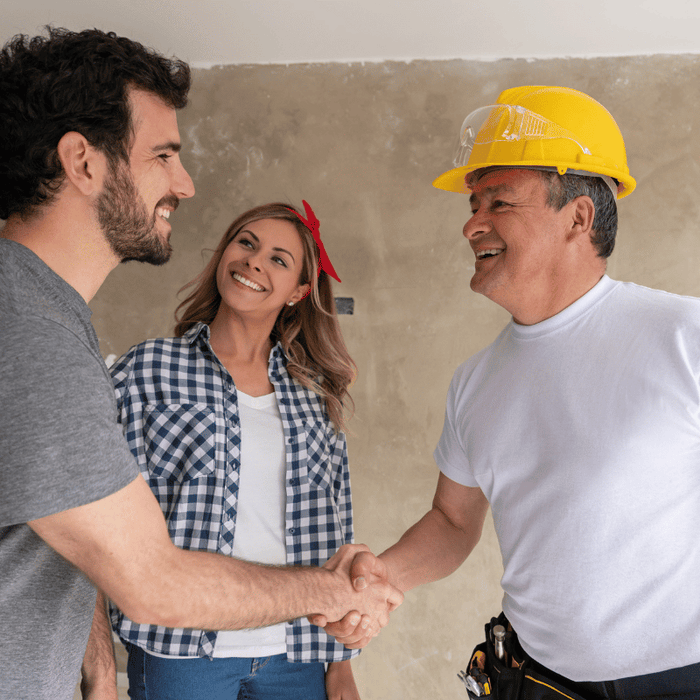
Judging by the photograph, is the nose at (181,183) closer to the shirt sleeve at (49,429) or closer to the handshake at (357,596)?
the shirt sleeve at (49,429)

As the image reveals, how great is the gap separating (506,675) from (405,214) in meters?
1.96

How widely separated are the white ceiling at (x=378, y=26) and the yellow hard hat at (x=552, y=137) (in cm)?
101

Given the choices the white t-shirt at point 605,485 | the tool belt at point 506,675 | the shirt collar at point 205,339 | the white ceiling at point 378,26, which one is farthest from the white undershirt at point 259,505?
the white ceiling at point 378,26

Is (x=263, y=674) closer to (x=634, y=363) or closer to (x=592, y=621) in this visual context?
(x=592, y=621)

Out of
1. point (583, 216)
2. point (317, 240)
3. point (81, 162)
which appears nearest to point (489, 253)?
point (583, 216)

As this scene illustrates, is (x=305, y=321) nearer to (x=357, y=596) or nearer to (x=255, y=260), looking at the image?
(x=255, y=260)

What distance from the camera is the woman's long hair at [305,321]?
6.97 feet

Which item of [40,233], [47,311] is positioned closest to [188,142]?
[40,233]

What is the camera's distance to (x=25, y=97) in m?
1.19

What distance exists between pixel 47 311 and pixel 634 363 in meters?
1.22

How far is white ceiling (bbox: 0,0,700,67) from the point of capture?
232cm

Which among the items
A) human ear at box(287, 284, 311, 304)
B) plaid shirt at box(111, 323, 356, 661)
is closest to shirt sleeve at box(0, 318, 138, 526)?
plaid shirt at box(111, 323, 356, 661)

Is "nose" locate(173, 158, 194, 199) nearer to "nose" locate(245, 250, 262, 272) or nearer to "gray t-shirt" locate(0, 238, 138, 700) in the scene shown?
"gray t-shirt" locate(0, 238, 138, 700)

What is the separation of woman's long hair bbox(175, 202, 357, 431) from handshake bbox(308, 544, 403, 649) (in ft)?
1.68
